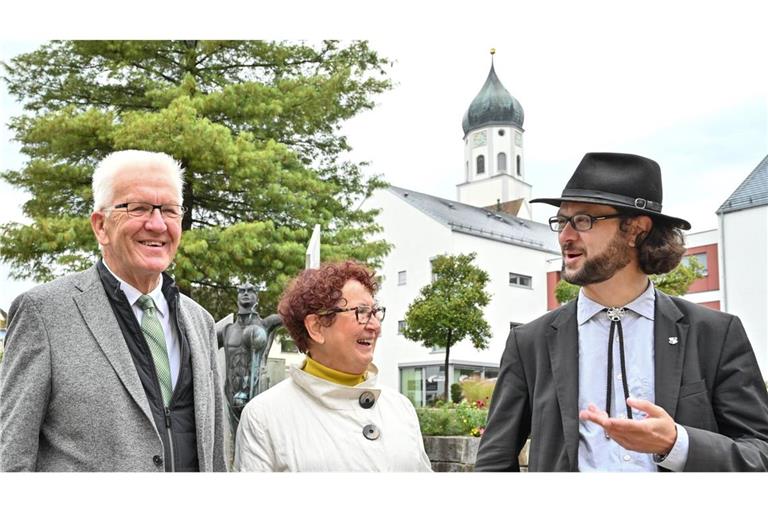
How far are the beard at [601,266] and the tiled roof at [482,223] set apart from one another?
3137 centimetres

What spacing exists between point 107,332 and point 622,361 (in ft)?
4.50

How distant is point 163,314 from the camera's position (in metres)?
2.54

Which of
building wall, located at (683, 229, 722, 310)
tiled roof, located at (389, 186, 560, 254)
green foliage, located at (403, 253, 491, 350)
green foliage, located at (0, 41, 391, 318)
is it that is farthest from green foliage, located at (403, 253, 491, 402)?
green foliage, located at (0, 41, 391, 318)

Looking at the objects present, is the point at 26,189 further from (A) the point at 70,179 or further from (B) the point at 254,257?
(B) the point at 254,257

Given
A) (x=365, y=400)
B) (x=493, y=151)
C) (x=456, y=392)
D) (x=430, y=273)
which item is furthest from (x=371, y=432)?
(x=493, y=151)

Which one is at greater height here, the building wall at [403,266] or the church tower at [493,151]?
the church tower at [493,151]

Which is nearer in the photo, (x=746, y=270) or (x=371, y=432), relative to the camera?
(x=371, y=432)

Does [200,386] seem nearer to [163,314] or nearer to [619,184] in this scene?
[163,314]

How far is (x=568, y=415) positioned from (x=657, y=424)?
309 millimetres

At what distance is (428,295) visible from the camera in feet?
84.0

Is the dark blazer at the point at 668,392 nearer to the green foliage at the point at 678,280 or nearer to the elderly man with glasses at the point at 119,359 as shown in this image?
the elderly man with glasses at the point at 119,359

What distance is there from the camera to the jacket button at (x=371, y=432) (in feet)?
8.51

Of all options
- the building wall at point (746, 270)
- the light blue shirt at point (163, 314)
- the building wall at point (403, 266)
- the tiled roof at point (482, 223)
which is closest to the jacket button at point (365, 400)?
the light blue shirt at point (163, 314)

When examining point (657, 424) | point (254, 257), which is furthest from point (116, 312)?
point (254, 257)
